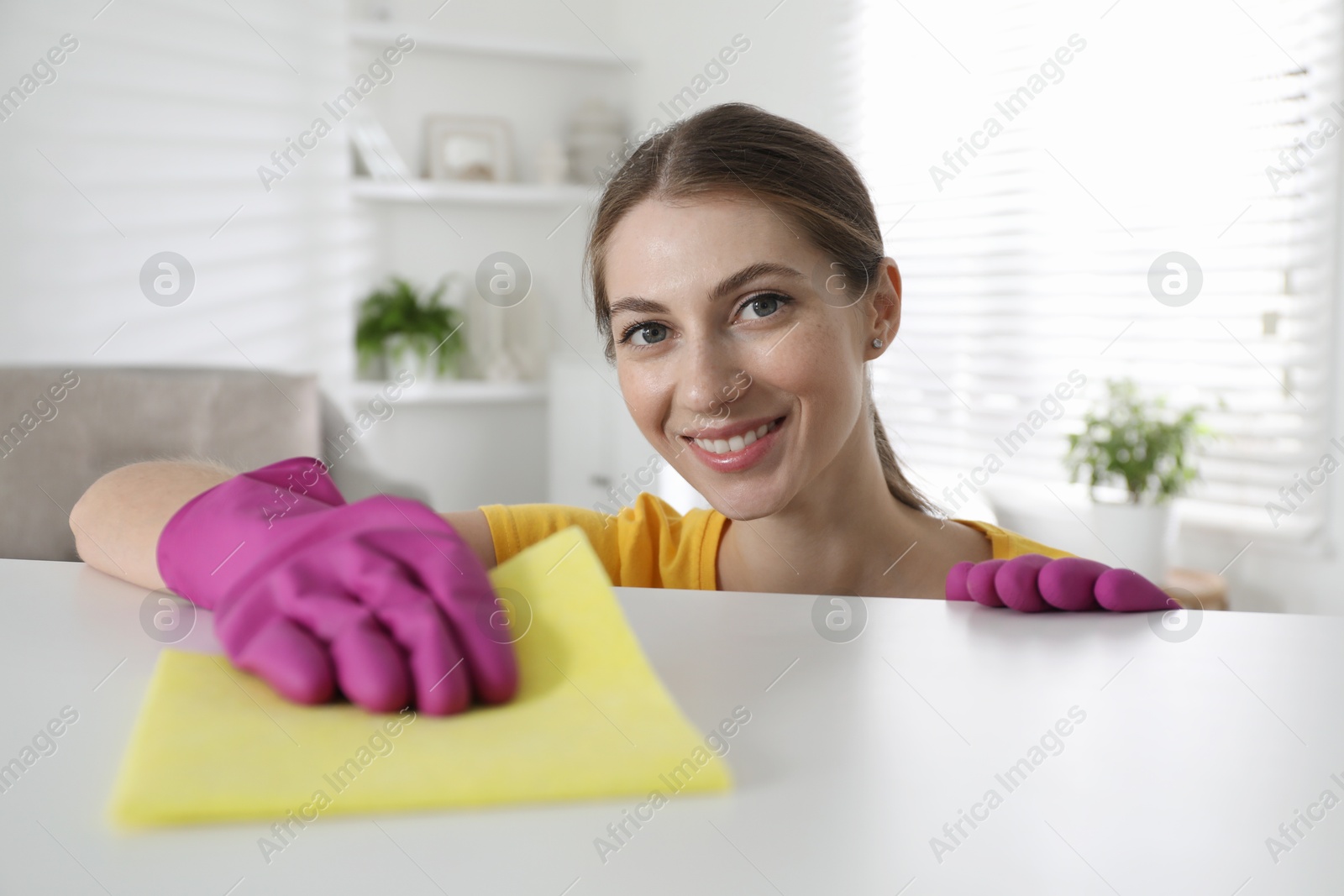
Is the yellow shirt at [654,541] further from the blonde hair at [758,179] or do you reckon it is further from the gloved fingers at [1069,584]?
the gloved fingers at [1069,584]

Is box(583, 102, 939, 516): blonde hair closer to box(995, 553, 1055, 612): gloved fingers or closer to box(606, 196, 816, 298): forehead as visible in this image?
box(606, 196, 816, 298): forehead

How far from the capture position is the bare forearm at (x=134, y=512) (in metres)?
0.55

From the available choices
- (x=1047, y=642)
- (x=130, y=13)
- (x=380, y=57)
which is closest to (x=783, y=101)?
Answer: (x=380, y=57)

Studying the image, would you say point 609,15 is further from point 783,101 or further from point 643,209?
point 643,209

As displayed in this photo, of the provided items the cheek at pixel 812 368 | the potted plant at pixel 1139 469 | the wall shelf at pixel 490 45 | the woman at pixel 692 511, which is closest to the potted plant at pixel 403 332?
the wall shelf at pixel 490 45

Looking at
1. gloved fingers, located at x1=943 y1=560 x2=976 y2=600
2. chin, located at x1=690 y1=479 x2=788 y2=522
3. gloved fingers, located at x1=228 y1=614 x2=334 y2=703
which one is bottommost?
chin, located at x1=690 y1=479 x2=788 y2=522

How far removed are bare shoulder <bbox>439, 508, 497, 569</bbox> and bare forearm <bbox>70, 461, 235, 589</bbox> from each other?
1.11ft

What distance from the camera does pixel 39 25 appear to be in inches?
107

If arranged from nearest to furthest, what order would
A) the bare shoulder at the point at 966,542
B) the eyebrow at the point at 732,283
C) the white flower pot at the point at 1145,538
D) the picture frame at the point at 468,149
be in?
the eyebrow at the point at 732,283
the bare shoulder at the point at 966,542
the white flower pot at the point at 1145,538
the picture frame at the point at 468,149

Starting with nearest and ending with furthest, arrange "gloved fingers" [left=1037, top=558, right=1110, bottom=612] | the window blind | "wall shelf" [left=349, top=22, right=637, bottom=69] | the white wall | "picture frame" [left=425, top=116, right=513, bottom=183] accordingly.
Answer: "gloved fingers" [left=1037, top=558, right=1110, bottom=612], the window blind, the white wall, "wall shelf" [left=349, top=22, right=637, bottom=69], "picture frame" [left=425, top=116, right=513, bottom=183]

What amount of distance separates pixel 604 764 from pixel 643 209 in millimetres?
775

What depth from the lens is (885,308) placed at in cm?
109

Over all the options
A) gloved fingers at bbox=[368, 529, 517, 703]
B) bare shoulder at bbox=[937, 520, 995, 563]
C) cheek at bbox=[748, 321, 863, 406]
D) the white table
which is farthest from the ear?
gloved fingers at bbox=[368, 529, 517, 703]

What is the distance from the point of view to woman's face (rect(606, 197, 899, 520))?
2.93 feet
